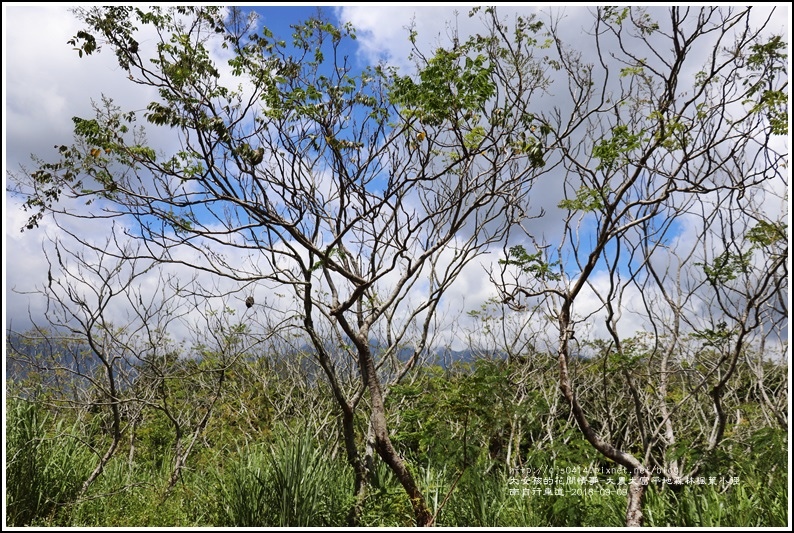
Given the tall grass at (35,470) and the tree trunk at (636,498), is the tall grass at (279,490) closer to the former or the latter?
the tall grass at (35,470)

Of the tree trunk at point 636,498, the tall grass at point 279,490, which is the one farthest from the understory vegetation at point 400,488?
the tree trunk at point 636,498

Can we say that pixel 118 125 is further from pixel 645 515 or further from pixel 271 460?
pixel 645 515

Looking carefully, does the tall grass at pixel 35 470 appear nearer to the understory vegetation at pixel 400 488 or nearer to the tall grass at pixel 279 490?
the understory vegetation at pixel 400 488

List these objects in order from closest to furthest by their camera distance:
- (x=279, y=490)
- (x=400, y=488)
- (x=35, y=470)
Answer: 1. (x=279, y=490)
2. (x=35, y=470)
3. (x=400, y=488)

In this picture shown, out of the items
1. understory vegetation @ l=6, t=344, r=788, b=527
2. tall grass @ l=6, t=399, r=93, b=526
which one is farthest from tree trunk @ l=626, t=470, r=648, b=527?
tall grass @ l=6, t=399, r=93, b=526

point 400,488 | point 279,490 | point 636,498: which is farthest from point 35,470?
point 636,498

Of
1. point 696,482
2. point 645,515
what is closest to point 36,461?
point 645,515

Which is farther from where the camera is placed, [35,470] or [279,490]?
[35,470]

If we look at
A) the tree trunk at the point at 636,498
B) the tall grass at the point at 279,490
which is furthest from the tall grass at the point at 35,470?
the tree trunk at the point at 636,498

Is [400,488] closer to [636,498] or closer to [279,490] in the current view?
[279,490]

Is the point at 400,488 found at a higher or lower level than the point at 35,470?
lower

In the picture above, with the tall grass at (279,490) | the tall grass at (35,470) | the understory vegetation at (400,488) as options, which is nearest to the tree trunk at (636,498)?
the understory vegetation at (400,488)

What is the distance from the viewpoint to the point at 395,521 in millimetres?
4559

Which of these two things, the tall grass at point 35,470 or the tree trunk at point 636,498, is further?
the tall grass at point 35,470
